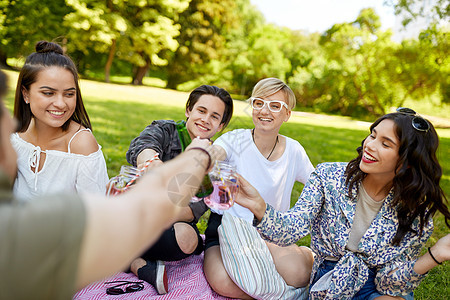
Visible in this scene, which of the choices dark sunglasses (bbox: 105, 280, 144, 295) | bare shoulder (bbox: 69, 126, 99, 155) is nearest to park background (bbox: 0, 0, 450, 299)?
bare shoulder (bbox: 69, 126, 99, 155)

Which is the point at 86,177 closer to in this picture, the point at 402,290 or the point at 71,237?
the point at 71,237

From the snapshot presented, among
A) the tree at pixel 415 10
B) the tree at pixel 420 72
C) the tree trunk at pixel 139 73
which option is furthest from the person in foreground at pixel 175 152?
the tree trunk at pixel 139 73

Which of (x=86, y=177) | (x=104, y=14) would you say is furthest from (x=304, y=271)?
(x=104, y=14)

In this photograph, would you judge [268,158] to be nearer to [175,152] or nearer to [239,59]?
[175,152]

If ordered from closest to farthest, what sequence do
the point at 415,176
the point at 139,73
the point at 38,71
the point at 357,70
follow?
the point at 415,176 → the point at 38,71 → the point at 357,70 → the point at 139,73

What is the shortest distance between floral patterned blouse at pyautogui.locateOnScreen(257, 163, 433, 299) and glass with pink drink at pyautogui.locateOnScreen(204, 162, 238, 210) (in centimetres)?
50

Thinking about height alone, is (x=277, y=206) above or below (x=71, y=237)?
below

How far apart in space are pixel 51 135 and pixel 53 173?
0.30 meters

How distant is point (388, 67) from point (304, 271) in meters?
22.5

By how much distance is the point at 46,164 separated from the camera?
2.73m

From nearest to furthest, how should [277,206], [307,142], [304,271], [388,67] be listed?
1. [304,271]
2. [277,206]
3. [307,142]
4. [388,67]

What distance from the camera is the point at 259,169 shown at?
3244 millimetres

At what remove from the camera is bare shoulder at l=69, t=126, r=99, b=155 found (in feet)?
9.24

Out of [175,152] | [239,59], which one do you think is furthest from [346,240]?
[239,59]
